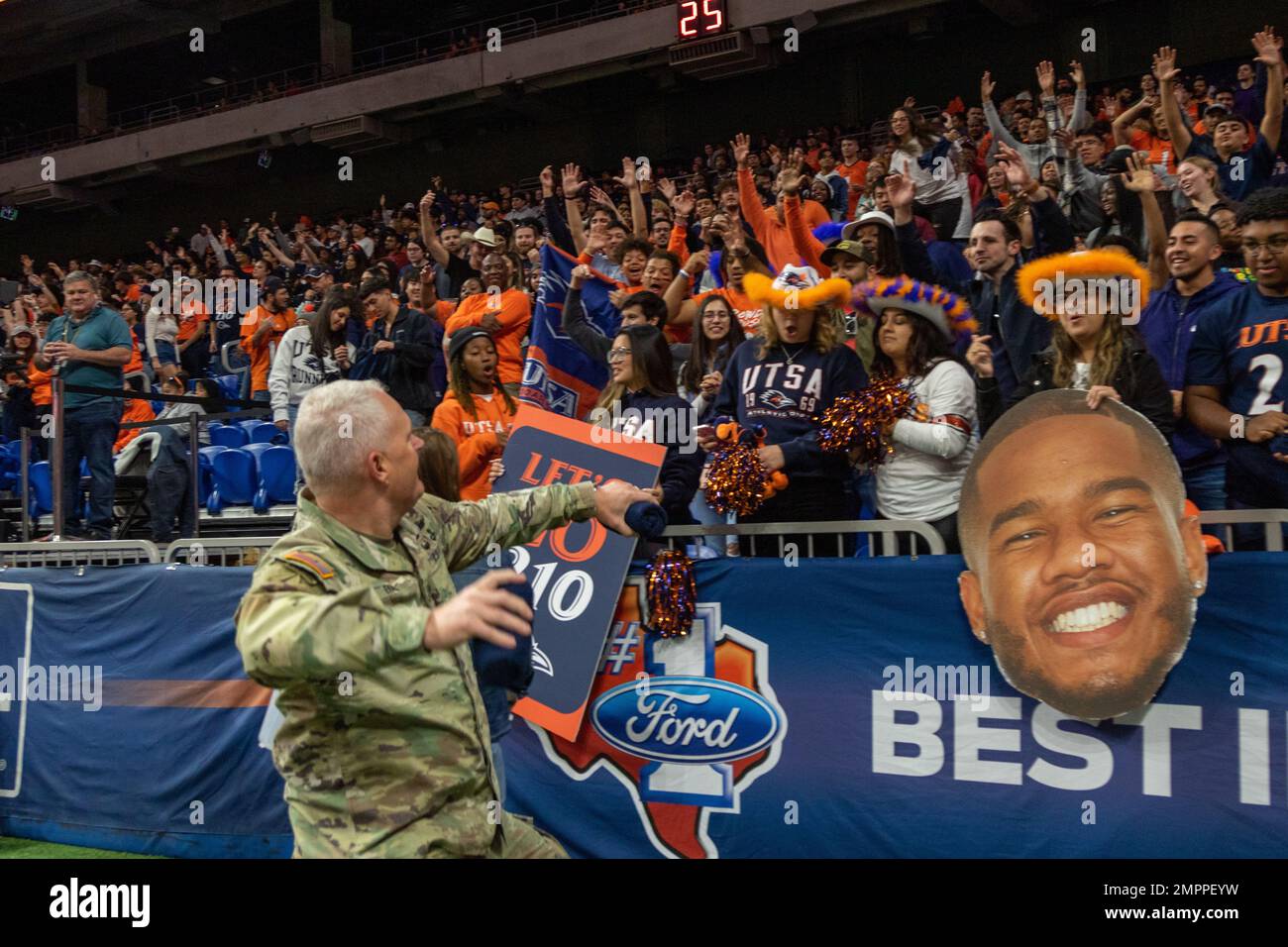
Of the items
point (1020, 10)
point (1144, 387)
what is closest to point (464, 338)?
point (1144, 387)

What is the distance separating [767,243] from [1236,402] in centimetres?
444

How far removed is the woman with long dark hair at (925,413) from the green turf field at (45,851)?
4559 millimetres

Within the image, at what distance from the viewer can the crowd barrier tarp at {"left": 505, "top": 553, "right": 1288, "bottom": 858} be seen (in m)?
4.23

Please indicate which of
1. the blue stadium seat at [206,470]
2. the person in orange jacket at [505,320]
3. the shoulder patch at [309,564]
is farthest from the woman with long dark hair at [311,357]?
the shoulder patch at [309,564]

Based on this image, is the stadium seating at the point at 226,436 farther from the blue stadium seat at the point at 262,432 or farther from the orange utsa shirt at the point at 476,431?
the orange utsa shirt at the point at 476,431

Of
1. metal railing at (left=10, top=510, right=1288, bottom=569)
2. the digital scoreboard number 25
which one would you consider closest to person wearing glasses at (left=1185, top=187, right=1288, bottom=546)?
metal railing at (left=10, top=510, right=1288, bottom=569)

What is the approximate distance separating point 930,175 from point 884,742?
7264 millimetres

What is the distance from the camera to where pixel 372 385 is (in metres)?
3.22

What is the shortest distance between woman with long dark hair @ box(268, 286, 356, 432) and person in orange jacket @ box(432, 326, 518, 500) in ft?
6.55

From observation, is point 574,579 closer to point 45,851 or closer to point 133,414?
point 45,851

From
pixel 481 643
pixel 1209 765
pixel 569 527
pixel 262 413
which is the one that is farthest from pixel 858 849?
pixel 262 413

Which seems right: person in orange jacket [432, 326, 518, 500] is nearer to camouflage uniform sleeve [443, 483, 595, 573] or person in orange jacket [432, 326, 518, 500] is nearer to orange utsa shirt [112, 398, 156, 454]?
camouflage uniform sleeve [443, 483, 595, 573]

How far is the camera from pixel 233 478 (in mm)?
10406

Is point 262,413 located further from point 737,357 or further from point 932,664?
point 932,664
